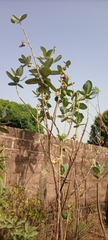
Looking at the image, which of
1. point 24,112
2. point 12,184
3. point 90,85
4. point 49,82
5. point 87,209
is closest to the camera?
point 49,82

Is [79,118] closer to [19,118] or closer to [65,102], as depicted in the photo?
[65,102]

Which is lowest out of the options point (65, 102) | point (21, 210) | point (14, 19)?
point (21, 210)

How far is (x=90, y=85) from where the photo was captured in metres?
2.88

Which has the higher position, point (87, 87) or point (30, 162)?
point (87, 87)

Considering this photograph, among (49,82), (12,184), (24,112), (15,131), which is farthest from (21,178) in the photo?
(24,112)

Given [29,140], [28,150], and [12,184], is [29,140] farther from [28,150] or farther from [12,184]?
[12,184]

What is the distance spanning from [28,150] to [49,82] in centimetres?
95

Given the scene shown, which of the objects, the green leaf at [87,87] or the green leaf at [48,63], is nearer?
the green leaf at [48,63]

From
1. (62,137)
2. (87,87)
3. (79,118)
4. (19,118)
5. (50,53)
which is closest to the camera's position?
(50,53)

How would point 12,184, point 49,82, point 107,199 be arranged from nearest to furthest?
1. point 49,82
2. point 12,184
3. point 107,199

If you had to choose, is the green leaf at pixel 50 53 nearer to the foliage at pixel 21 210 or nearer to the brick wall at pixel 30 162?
the brick wall at pixel 30 162

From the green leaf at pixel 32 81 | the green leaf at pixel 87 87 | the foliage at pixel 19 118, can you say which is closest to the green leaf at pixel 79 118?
the green leaf at pixel 87 87

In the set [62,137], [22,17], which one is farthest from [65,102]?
[22,17]

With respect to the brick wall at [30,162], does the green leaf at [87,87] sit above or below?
above
